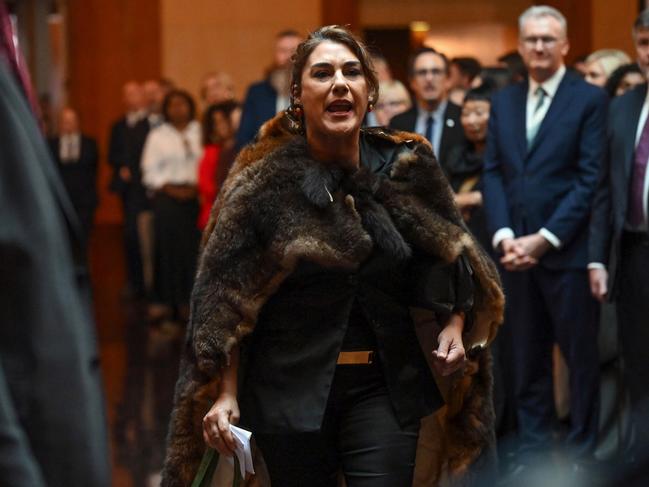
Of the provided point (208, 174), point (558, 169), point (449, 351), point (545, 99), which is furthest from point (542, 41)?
point (208, 174)

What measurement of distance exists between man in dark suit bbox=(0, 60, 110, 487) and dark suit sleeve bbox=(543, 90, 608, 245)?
4.97 m

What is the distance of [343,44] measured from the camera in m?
4.37

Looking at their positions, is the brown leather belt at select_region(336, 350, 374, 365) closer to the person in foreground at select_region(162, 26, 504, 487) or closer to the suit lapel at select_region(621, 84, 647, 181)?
the person in foreground at select_region(162, 26, 504, 487)

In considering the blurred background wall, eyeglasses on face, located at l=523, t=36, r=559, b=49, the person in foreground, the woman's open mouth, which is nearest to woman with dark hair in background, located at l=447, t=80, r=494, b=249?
eyeglasses on face, located at l=523, t=36, r=559, b=49

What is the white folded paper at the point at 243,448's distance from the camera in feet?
13.5

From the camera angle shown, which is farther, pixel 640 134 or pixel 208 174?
pixel 208 174

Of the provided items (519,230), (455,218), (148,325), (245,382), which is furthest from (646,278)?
(148,325)

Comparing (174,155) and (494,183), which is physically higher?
(494,183)

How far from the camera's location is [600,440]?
7371mm

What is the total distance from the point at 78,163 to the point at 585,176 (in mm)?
10570

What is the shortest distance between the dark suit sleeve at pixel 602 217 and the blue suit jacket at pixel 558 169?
182mm

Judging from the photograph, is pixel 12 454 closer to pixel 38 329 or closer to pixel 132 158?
pixel 38 329

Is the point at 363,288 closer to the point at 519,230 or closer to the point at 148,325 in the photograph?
the point at 519,230

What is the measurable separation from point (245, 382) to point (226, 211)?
1.64ft
